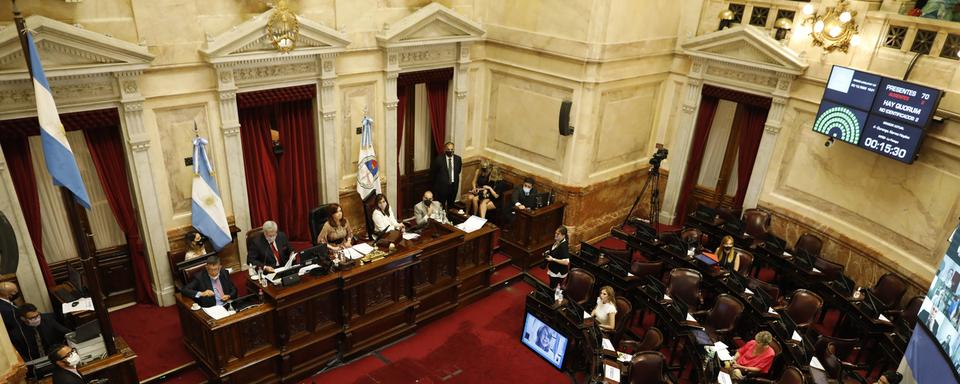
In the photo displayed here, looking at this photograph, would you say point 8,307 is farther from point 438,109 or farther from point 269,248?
point 438,109

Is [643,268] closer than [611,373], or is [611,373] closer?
[611,373]

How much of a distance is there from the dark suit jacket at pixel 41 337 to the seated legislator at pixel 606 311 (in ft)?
19.4

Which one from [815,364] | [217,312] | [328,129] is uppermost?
[328,129]

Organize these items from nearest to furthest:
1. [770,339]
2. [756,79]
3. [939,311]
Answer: [939,311] < [770,339] < [756,79]

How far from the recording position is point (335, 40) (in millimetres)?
8211

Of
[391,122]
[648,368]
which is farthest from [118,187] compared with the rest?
[648,368]

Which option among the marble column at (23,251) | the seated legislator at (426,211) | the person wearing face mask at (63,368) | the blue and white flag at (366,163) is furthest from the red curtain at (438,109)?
Result: the person wearing face mask at (63,368)

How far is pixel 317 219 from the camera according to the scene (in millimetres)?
8430

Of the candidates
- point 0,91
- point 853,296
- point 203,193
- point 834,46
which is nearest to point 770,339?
point 853,296

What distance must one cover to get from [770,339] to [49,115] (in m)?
7.06

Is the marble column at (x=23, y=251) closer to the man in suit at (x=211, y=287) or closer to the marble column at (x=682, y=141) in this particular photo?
the man in suit at (x=211, y=287)

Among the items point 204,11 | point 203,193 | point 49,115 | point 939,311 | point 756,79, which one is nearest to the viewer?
point 49,115

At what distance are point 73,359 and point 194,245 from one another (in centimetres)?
221

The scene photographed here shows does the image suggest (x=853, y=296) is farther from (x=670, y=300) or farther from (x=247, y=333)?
(x=247, y=333)
